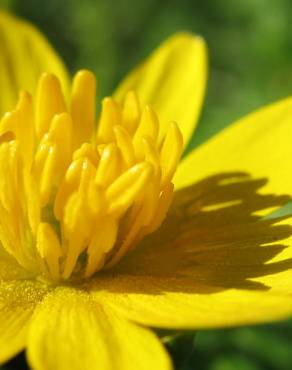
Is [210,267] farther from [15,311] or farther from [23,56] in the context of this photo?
[23,56]

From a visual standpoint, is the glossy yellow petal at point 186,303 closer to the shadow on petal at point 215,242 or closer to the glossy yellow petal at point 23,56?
the shadow on petal at point 215,242

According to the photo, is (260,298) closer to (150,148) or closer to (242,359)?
(150,148)

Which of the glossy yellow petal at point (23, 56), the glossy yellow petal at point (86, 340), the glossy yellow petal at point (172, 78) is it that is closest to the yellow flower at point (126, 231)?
the glossy yellow petal at point (86, 340)

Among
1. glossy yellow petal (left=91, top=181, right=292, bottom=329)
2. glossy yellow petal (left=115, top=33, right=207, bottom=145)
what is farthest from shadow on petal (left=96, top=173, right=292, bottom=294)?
glossy yellow petal (left=115, top=33, right=207, bottom=145)

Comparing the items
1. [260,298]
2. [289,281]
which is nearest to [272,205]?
[289,281]

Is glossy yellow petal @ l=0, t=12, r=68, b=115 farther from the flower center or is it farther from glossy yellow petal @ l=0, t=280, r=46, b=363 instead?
glossy yellow petal @ l=0, t=280, r=46, b=363
